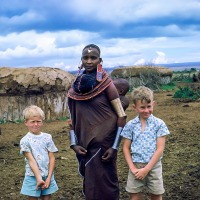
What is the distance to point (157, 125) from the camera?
12.5 ft

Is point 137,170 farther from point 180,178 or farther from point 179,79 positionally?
point 179,79

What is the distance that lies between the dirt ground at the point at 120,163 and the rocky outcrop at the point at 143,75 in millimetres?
10823

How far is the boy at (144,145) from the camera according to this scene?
378cm

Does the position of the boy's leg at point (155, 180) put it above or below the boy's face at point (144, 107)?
below

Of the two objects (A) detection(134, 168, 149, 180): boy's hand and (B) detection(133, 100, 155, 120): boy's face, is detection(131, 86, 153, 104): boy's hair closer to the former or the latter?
(B) detection(133, 100, 155, 120): boy's face

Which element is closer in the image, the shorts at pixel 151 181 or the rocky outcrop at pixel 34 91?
the shorts at pixel 151 181

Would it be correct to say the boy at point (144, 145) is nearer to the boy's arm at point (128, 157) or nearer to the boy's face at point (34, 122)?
the boy's arm at point (128, 157)

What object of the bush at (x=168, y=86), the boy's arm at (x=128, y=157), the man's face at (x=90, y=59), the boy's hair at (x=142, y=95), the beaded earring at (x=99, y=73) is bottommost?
the bush at (x=168, y=86)

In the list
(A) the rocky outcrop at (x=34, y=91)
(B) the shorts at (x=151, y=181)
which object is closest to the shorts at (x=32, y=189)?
(B) the shorts at (x=151, y=181)

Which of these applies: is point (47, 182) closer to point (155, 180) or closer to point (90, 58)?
point (155, 180)

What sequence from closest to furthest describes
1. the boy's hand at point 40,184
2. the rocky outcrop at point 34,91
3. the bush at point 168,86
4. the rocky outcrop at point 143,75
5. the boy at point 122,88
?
the boy's hand at point 40,184 → the boy at point 122,88 → the rocky outcrop at point 34,91 → the bush at point 168,86 → the rocky outcrop at point 143,75

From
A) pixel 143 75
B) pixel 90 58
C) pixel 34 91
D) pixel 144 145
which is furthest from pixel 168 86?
pixel 144 145

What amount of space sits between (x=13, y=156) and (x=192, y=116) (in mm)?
4448

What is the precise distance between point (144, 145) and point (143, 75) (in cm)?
1737
